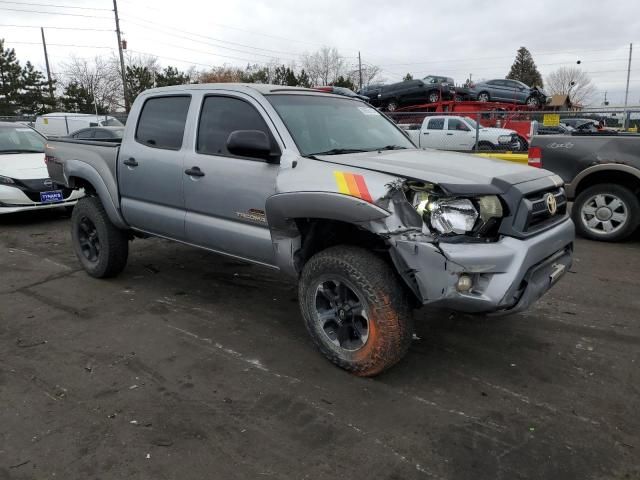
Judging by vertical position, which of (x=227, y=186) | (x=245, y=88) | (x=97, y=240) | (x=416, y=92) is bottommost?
(x=97, y=240)

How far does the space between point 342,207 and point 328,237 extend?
19.9 inches

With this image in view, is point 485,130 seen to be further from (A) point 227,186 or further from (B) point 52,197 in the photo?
(A) point 227,186

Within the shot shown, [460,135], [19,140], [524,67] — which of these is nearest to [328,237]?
[19,140]

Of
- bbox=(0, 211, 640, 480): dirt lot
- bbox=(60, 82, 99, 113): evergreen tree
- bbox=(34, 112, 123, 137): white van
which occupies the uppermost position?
bbox=(60, 82, 99, 113): evergreen tree

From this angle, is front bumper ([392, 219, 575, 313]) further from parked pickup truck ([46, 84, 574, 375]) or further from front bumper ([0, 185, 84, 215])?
front bumper ([0, 185, 84, 215])

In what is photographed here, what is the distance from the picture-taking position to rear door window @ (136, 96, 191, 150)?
168 inches

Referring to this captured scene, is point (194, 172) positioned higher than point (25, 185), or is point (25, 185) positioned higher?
point (194, 172)

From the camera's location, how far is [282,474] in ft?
7.90

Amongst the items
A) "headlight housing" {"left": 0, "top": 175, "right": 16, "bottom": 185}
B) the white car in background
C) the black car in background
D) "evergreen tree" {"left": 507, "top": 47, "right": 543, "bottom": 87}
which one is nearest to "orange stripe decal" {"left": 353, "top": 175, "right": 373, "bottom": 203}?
the white car in background

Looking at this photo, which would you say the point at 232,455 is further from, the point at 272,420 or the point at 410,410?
the point at 410,410

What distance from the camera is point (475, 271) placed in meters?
2.75

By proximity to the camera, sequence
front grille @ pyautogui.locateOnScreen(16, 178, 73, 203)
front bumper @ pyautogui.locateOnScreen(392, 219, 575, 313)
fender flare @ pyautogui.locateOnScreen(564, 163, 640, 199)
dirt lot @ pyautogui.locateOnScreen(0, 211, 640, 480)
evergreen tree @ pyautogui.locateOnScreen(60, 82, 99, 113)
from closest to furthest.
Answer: dirt lot @ pyautogui.locateOnScreen(0, 211, 640, 480), front bumper @ pyautogui.locateOnScreen(392, 219, 575, 313), fender flare @ pyautogui.locateOnScreen(564, 163, 640, 199), front grille @ pyautogui.locateOnScreen(16, 178, 73, 203), evergreen tree @ pyautogui.locateOnScreen(60, 82, 99, 113)

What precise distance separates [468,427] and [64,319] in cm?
339

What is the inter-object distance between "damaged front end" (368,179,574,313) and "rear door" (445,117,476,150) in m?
14.2
